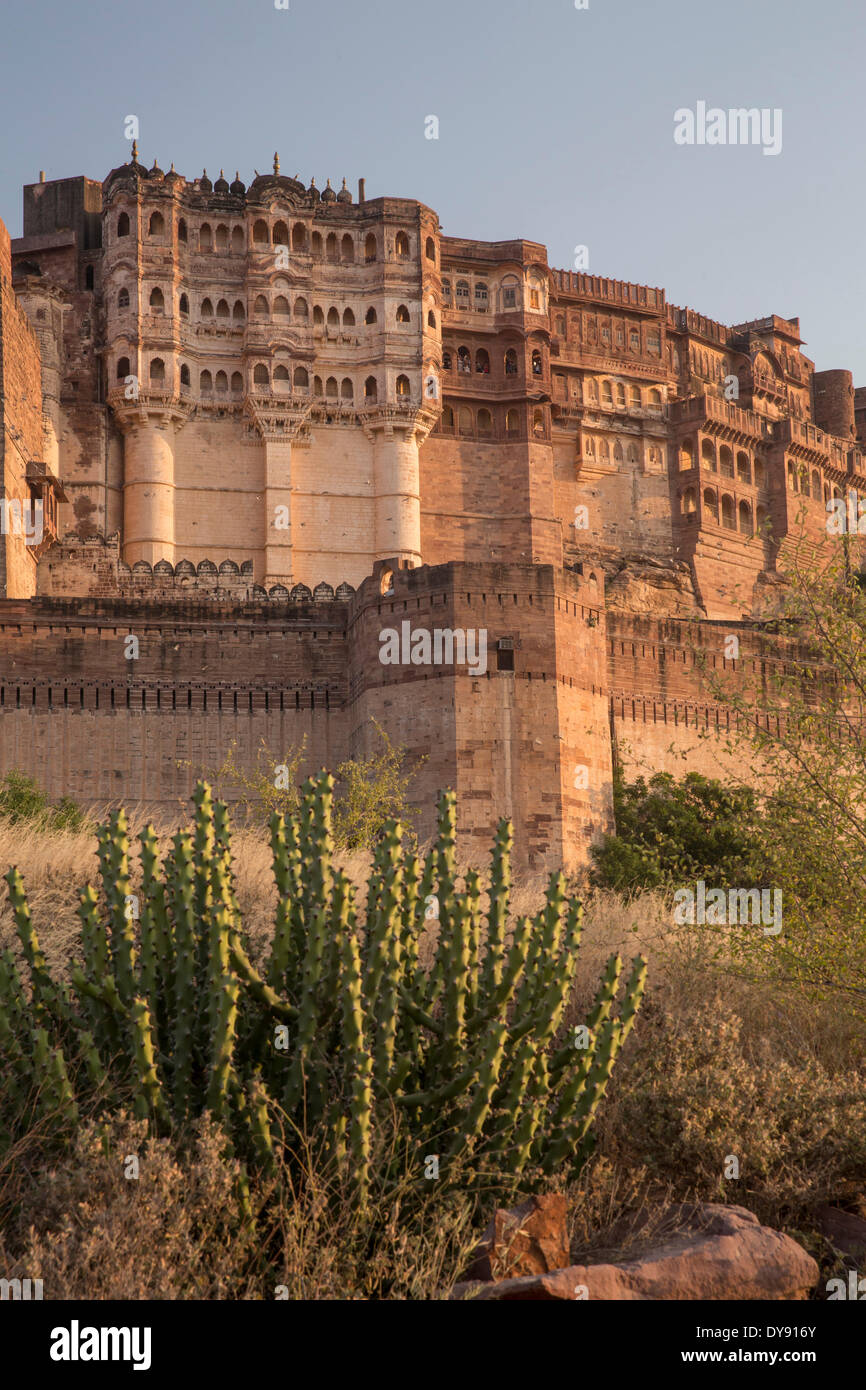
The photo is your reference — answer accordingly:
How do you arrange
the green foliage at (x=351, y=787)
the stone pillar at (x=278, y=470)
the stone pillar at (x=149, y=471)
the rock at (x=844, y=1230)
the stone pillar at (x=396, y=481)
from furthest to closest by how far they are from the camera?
the stone pillar at (x=396, y=481) → the stone pillar at (x=278, y=470) → the stone pillar at (x=149, y=471) → the green foliage at (x=351, y=787) → the rock at (x=844, y=1230)

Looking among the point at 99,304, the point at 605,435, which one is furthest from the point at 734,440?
the point at 99,304

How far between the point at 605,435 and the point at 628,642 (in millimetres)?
25237

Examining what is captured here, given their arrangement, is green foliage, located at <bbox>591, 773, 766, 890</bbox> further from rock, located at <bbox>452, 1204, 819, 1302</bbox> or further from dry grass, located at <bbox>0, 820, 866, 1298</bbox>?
rock, located at <bbox>452, 1204, 819, 1302</bbox>

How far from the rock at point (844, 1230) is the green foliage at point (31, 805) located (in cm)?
1346

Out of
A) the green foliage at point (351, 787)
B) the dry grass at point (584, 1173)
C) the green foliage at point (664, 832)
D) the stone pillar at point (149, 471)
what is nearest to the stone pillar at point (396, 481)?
the stone pillar at point (149, 471)

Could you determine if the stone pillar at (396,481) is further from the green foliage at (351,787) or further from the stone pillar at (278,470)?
the green foliage at (351,787)

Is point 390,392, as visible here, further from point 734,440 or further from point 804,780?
point 804,780

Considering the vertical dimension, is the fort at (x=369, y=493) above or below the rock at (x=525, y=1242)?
above

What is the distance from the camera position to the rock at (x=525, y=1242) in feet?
21.6

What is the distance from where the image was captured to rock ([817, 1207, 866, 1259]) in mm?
7844

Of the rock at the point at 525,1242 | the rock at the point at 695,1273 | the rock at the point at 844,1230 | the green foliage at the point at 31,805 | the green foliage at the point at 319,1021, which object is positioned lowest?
the rock at the point at 844,1230

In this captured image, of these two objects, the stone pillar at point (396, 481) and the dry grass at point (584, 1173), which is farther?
the stone pillar at point (396, 481)

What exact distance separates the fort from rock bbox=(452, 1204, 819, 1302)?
16.7 meters

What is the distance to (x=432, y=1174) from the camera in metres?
7.20
